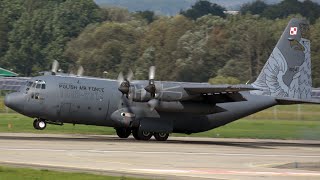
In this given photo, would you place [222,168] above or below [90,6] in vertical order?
below

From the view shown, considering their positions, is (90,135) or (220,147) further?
(90,135)

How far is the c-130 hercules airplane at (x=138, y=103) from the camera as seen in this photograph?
4359 centimetres

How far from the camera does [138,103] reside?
147ft

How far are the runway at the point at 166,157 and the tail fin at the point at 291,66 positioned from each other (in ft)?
9.60

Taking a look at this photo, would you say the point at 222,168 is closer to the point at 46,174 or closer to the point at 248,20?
the point at 46,174

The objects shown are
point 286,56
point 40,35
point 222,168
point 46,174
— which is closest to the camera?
point 46,174

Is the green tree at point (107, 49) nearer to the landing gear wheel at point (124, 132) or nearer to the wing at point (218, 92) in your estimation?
the landing gear wheel at point (124, 132)

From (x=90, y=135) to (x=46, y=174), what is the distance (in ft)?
75.1

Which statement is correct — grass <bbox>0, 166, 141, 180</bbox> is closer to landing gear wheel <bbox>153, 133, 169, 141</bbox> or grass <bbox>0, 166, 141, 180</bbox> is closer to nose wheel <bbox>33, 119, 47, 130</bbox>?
nose wheel <bbox>33, 119, 47, 130</bbox>

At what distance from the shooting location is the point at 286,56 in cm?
4788

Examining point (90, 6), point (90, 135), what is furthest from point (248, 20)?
point (90, 135)

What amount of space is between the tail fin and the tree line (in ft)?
140

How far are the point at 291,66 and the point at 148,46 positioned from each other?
2605 inches

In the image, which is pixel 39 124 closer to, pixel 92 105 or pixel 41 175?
pixel 92 105
